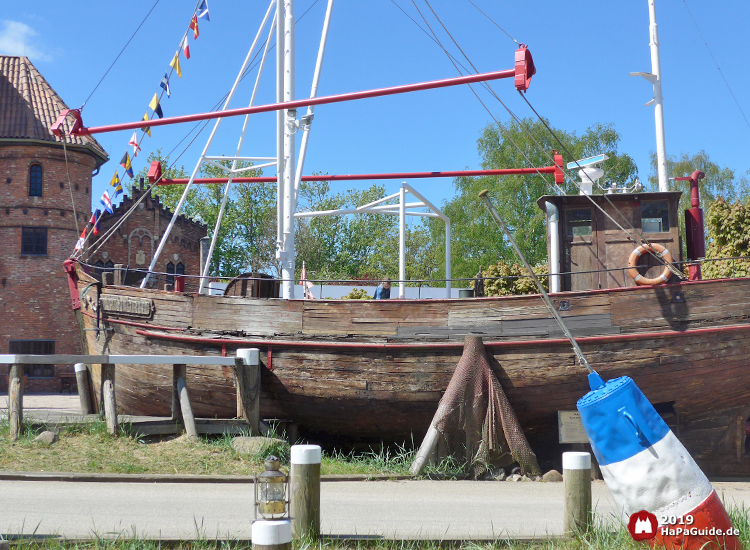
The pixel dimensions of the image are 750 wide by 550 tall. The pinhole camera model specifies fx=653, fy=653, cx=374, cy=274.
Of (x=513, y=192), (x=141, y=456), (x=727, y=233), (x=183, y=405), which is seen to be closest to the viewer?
(x=141, y=456)

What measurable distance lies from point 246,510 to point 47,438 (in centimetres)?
317

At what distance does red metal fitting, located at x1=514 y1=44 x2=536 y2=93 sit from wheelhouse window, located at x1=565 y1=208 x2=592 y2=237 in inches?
98.2

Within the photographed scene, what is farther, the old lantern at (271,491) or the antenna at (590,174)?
the antenna at (590,174)

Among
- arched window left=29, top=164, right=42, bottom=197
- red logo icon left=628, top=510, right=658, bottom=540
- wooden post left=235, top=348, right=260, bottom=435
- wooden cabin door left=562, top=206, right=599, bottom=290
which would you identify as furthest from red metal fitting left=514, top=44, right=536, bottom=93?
arched window left=29, top=164, right=42, bottom=197

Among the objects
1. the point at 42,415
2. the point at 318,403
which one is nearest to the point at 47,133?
the point at 42,415

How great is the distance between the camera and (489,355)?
8.27 meters

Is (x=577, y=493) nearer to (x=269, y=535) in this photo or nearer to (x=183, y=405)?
(x=269, y=535)

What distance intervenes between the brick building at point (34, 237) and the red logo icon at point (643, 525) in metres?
19.1

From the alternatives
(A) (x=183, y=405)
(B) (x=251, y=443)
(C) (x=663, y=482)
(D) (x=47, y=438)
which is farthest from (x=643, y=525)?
(D) (x=47, y=438)

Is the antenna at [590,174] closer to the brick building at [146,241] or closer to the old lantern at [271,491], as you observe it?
the old lantern at [271,491]

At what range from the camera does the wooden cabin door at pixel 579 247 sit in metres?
9.38

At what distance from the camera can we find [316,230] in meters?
39.4

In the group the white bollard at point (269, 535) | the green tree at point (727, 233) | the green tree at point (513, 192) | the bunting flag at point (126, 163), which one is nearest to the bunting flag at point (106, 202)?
the bunting flag at point (126, 163)

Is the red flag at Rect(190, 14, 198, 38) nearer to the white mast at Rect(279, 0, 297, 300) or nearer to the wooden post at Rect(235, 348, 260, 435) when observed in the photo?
the white mast at Rect(279, 0, 297, 300)
